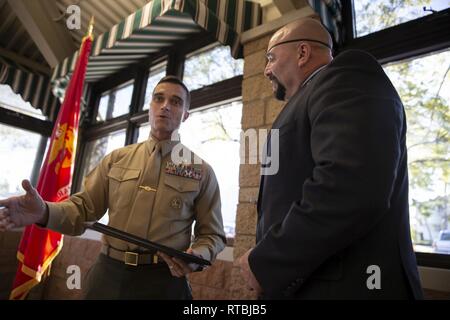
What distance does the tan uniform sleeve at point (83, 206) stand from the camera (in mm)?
1087

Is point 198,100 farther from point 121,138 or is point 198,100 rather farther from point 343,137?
point 343,137

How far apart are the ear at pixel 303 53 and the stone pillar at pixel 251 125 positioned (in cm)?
90

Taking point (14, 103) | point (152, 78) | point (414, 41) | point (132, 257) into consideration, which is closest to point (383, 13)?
point (414, 41)

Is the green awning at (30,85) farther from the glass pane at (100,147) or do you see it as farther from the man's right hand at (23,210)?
the man's right hand at (23,210)

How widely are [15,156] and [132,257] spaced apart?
349 centimetres

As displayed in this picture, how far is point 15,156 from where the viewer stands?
12.0 feet

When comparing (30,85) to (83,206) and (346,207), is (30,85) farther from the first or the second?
(346,207)

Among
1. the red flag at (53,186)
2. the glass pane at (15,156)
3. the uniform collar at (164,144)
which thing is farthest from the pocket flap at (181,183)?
the glass pane at (15,156)

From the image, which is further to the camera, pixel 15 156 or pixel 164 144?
pixel 15 156

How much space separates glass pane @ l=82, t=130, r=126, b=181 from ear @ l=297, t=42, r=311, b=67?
304 centimetres

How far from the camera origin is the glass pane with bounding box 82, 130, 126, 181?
368cm

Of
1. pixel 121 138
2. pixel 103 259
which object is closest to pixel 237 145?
pixel 103 259
